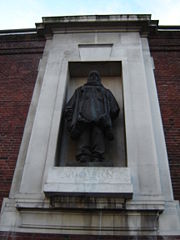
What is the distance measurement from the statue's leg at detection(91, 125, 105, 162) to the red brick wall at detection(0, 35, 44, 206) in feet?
5.42

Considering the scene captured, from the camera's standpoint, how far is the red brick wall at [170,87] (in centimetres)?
551

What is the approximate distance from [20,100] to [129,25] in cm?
407

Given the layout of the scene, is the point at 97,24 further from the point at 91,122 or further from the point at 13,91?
the point at 91,122

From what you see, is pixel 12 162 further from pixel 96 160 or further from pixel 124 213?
pixel 124 213

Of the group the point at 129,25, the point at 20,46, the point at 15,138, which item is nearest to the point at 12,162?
the point at 15,138

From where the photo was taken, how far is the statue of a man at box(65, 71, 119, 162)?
5.54 meters

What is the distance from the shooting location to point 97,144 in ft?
18.2

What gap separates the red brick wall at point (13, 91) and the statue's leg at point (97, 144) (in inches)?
65.1

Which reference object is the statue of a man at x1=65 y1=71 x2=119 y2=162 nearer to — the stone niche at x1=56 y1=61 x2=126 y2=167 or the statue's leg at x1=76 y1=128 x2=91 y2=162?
the statue's leg at x1=76 y1=128 x2=91 y2=162

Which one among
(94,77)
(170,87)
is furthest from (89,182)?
(170,87)

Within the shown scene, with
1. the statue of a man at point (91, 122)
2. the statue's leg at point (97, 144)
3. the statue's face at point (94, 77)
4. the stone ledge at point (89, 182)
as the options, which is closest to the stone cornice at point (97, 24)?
the statue's face at point (94, 77)

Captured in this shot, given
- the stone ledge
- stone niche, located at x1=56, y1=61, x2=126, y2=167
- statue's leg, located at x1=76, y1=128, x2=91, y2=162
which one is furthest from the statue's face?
the stone ledge

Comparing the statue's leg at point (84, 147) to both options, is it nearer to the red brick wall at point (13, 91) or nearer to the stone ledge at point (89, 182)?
the stone ledge at point (89, 182)

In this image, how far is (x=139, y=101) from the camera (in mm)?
6156
